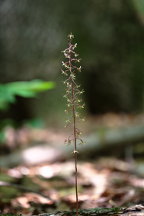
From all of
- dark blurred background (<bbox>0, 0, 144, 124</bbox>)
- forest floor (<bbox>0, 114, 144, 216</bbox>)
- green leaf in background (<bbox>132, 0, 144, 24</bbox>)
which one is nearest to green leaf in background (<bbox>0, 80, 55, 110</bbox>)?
forest floor (<bbox>0, 114, 144, 216</bbox>)

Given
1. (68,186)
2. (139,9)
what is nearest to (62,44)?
(139,9)

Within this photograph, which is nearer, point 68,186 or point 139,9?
point 68,186

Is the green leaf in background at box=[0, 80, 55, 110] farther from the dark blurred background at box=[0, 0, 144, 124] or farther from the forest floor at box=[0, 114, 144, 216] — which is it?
the dark blurred background at box=[0, 0, 144, 124]

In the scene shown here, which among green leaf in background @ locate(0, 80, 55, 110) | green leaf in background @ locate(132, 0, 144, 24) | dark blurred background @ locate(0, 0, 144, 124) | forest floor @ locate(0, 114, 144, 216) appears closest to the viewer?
forest floor @ locate(0, 114, 144, 216)

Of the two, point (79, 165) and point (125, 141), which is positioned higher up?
point (125, 141)

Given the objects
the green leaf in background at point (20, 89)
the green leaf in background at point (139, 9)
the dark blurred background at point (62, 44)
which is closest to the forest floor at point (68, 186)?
the green leaf in background at point (20, 89)

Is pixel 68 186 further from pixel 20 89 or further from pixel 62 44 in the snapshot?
pixel 62 44

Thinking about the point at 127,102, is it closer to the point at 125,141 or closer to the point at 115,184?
the point at 125,141

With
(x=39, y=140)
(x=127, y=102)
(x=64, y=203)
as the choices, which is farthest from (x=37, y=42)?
(x=64, y=203)
